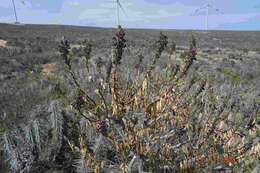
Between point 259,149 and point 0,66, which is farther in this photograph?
point 0,66

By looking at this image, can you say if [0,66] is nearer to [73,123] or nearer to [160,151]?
[73,123]

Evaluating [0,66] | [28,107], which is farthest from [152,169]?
[0,66]

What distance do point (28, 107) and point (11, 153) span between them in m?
3.10

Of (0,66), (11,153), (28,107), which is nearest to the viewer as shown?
(11,153)

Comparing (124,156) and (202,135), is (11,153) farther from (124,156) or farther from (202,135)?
(202,135)

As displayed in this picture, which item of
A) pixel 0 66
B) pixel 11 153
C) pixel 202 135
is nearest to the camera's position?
pixel 11 153

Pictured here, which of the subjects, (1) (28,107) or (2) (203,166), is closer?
(2) (203,166)

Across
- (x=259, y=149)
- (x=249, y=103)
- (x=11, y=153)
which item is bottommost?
(x=249, y=103)

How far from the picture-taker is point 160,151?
18.9 ft

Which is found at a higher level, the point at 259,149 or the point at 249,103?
the point at 259,149

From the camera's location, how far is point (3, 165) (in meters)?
5.66

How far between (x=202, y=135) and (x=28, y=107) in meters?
3.66

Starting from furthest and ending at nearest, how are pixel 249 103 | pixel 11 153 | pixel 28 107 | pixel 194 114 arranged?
pixel 249 103 < pixel 28 107 < pixel 194 114 < pixel 11 153

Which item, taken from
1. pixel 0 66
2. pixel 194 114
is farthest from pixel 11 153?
pixel 0 66
